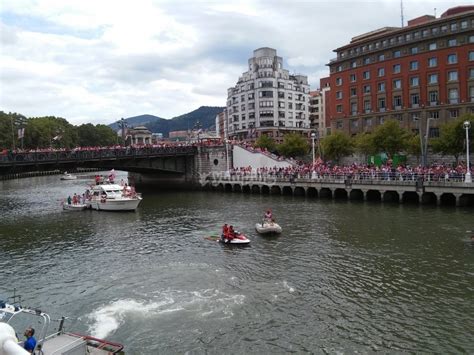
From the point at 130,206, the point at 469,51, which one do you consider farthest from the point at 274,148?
the point at 130,206

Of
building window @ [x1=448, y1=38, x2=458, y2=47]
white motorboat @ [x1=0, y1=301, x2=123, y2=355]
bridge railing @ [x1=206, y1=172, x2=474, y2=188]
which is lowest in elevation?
white motorboat @ [x1=0, y1=301, x2=123, y2=355]

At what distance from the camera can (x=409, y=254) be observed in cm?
3406

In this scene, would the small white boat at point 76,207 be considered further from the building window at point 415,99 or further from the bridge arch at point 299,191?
the building window at point 415,99

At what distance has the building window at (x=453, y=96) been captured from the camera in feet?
310

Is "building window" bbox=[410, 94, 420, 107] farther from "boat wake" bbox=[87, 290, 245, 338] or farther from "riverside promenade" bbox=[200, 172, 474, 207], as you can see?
"boat wake" bbox=[87, 290, 245, 338]

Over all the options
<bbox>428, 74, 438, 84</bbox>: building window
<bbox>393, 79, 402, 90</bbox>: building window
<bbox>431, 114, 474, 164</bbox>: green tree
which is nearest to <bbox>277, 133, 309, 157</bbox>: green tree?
<bbox>393, 79, 402, 90</bbox>: building window

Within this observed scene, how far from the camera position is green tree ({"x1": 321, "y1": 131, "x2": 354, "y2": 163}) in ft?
327

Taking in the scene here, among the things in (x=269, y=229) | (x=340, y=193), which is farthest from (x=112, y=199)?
(x=340, y=193)

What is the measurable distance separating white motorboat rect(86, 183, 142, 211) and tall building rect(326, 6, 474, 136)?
6050cm

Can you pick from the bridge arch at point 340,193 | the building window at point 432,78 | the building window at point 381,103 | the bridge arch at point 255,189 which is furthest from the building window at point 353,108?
the bridge arch at point 340,193

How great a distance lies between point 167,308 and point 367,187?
45646 mm

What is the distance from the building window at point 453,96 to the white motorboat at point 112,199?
68719 millimetres

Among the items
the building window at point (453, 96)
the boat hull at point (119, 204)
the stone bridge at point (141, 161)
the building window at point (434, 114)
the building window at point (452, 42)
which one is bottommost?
the boat hull at point (119, 204)

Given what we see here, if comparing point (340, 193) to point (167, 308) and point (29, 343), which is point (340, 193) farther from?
point (29, 343)
